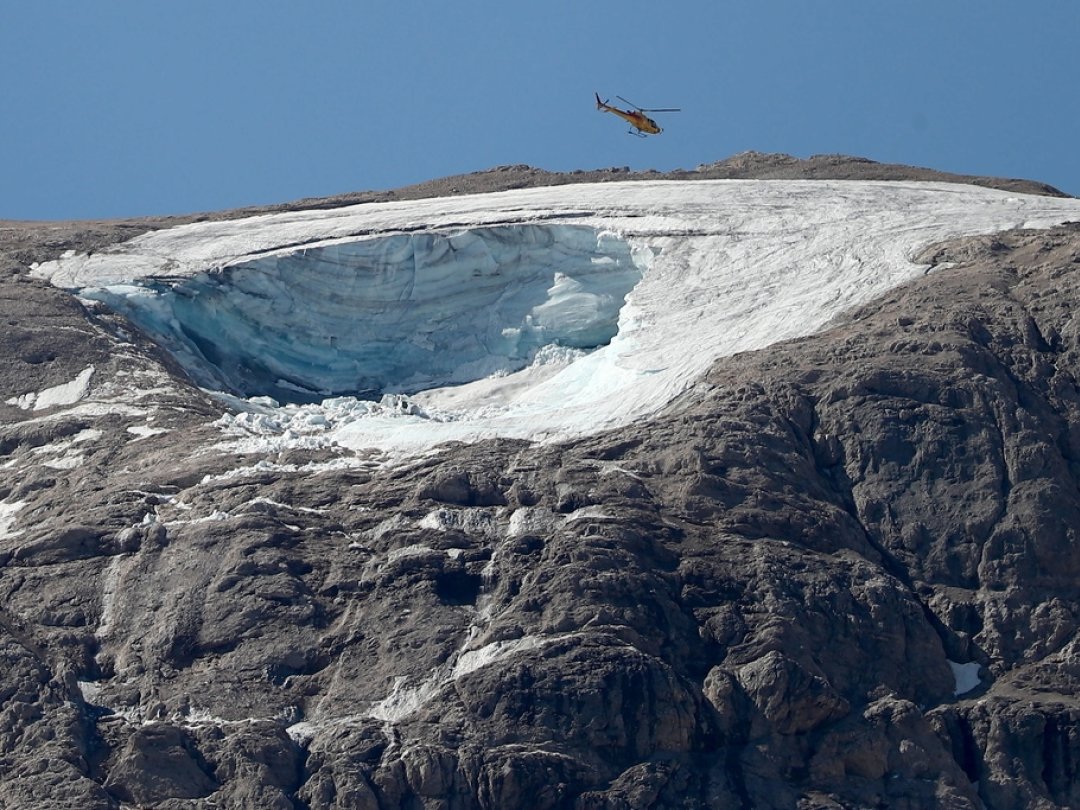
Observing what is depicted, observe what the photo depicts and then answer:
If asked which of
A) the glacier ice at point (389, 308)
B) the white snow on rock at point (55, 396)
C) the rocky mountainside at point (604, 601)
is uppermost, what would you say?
the glacier ice at point (389, 308)

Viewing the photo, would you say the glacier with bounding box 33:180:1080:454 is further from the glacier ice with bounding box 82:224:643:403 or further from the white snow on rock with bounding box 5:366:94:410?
the white snow on rock with bounding box 5:366:94:410

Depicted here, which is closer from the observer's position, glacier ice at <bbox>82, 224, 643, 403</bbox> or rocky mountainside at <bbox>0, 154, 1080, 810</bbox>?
rocky mountainside at <bbox>0, 154, 1080, 810</bbox>

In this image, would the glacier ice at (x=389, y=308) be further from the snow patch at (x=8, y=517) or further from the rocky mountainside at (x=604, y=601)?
the snow patch at (x=8, y=517)

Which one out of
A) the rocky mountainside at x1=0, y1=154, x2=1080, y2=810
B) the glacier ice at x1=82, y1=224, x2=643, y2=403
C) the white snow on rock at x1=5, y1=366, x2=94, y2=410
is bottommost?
the rocky mountainside at x1=0, y1=154, x2=1080, y2=810

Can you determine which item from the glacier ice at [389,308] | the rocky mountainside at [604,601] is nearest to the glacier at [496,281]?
the glacier ice at [389,308]

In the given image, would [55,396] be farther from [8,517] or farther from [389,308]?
[389,308]

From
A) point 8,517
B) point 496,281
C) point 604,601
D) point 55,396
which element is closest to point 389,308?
point 496,281

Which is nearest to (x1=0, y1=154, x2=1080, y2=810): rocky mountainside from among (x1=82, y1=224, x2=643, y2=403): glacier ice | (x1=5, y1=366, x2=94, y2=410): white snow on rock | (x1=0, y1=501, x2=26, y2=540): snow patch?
(x1=0, y1=501, x2=26, y2=540): snow patch
